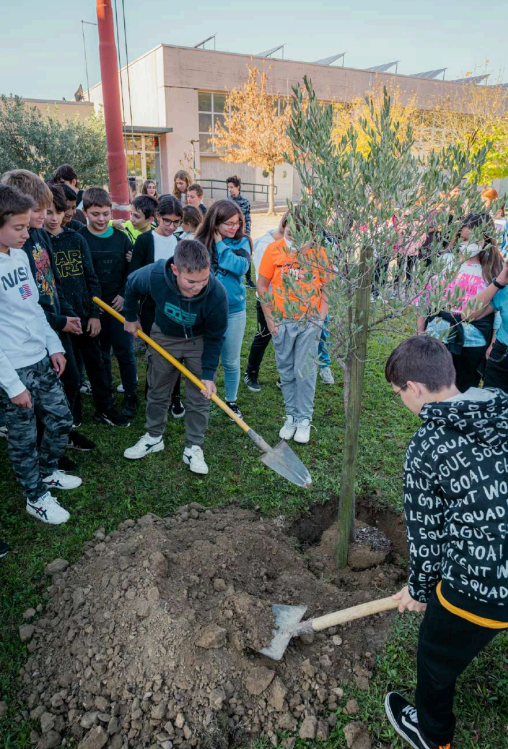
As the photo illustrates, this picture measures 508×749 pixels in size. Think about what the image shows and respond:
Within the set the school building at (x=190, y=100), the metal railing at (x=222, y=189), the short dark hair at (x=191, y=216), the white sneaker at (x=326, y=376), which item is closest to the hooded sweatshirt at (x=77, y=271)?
the short dark hair at (x=191, y=216)

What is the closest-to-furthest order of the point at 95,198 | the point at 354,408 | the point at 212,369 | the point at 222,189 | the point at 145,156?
1. the point at 354,408
2. the point at 212,369
3. the point at 95,198
4. the point at 222,189
5. the point at 145,156

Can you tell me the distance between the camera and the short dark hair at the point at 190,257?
3518mm

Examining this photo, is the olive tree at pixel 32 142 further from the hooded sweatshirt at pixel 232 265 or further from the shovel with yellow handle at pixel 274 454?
the shovel with yellow handle at pixel 274 454

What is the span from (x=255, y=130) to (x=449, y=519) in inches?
1024

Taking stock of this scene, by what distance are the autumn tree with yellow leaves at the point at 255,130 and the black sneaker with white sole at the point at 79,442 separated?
865 inches

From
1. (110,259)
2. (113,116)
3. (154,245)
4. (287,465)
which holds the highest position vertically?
(113,116)

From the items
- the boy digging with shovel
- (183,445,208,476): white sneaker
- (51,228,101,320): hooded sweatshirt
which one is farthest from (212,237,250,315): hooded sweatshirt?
(183,445,208,476): white sneaker

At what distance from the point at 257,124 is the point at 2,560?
25638 mm

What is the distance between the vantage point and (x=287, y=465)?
400 cm

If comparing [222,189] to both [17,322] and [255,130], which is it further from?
[17,322]

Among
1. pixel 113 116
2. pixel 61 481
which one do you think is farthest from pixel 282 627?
pixel 113 116

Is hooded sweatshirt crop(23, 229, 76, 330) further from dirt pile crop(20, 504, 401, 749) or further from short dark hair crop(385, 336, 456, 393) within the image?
short dark hair crop(385, 336, 456, 393)

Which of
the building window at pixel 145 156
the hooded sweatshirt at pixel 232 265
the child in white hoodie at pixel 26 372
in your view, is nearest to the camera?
the child in white hoodie at pixel 26 372

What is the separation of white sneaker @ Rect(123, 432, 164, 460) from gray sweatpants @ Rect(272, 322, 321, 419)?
1300mm
